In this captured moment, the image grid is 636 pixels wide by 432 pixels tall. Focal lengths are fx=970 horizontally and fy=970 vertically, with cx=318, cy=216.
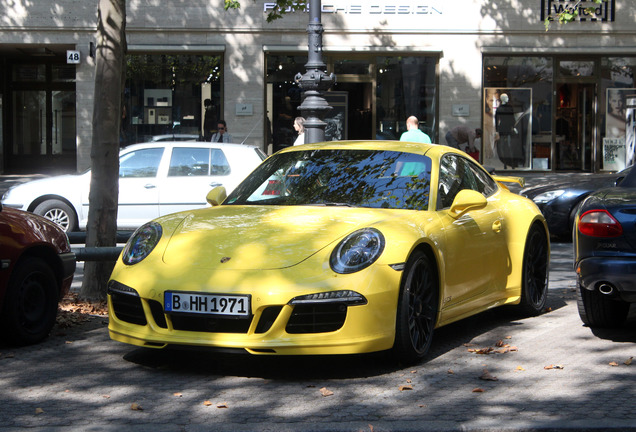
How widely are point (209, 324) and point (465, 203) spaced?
6.54 feet

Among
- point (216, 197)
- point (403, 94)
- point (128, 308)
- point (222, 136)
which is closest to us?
point (128, 308)

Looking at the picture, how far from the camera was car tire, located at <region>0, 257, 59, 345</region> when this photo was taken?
648 cm

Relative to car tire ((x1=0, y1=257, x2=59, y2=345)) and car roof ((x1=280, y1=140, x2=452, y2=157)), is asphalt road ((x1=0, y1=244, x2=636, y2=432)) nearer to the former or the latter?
car tire ((x1=0, y1=257, x2=59, y2=345))

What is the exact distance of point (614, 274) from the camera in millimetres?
6422

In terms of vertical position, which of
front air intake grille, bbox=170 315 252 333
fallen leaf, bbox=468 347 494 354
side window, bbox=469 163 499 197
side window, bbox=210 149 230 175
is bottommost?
fallen leaf, bbox=468 347 494 354

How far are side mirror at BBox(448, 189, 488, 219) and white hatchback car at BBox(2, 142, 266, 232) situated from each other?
26.1 ft

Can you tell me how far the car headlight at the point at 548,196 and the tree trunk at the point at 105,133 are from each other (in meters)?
7.78

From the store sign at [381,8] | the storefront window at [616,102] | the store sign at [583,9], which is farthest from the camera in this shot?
the storefront window at [616,102]

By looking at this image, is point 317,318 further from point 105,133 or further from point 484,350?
point 105,133

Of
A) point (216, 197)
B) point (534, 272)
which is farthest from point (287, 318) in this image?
point (534, 272)

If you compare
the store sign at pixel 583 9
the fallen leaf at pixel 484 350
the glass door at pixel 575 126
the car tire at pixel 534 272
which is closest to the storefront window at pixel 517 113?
the glass door at pixel 575 126

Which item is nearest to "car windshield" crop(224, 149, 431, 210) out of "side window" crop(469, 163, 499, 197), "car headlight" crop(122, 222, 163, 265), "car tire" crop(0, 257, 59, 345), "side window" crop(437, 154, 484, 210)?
"side window" crop(437, 154, 484, 210)

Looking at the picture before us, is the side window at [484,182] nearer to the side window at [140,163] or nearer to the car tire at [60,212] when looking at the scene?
the side window at [140,163]

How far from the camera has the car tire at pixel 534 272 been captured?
7.78 meters
